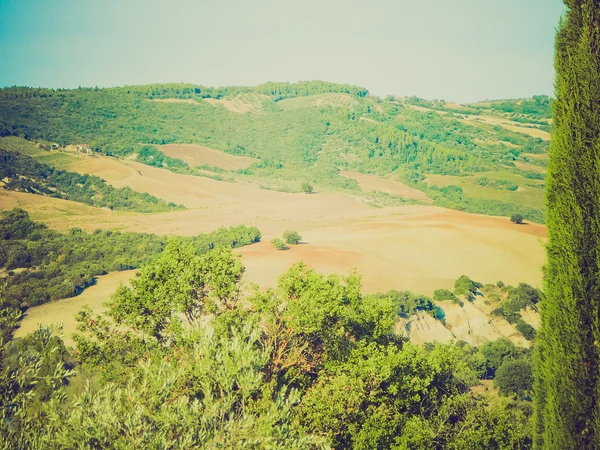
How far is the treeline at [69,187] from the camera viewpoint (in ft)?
230

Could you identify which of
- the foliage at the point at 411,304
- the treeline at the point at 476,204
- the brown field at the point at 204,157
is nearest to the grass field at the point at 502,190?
the treeline at the point at 476,204

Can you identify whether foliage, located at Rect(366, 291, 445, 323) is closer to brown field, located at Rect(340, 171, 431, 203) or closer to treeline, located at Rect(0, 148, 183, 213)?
treeline, located at Rect(0, 148, 183, 213)

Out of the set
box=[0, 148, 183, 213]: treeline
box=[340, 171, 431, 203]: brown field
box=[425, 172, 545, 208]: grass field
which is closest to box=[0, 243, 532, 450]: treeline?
box=[0, 148, 183, 213]: treeline

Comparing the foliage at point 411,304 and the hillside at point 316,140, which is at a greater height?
the hillside at point 316,140

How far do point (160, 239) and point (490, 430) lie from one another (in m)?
46.7

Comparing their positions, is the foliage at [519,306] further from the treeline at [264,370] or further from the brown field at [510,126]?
the brown field at [510,126]

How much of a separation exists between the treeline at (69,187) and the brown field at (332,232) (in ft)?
10.9

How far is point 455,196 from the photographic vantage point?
103938 mm

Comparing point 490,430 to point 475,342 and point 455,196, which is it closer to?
point 475,342

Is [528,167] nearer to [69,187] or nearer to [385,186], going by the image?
[385,186]

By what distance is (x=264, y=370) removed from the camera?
509 inches

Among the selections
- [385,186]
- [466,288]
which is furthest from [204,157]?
[466,288]

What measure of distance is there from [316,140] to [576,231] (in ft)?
508

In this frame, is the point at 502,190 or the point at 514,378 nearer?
the point at 514,378
